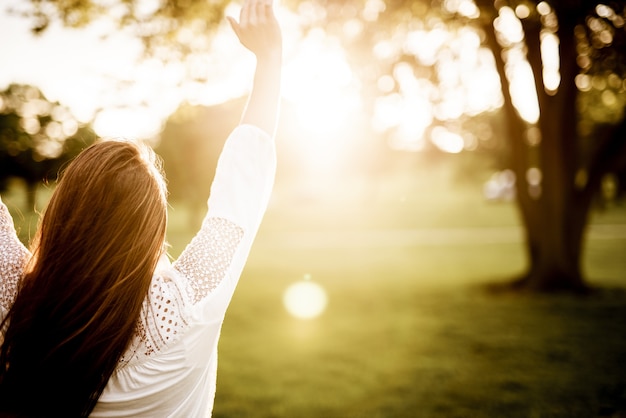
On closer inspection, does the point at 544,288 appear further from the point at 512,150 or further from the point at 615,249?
the point at 615,249

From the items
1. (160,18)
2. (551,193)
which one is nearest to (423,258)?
(551,193)

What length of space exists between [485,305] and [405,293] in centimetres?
206

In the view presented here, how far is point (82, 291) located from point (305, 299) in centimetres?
1062

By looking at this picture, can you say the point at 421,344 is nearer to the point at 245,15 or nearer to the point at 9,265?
the point at 245,15

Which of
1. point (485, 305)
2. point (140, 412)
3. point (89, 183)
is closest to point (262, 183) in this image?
point (89, 183)

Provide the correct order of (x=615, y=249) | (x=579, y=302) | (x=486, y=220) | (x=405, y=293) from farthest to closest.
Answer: (x=486, y=220) < (x=615, y=249) < (x=405, y=293) < (x=579, y=302)

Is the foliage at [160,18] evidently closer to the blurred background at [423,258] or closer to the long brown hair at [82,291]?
the blurred background at [423,258]

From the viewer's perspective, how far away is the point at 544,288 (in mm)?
11250

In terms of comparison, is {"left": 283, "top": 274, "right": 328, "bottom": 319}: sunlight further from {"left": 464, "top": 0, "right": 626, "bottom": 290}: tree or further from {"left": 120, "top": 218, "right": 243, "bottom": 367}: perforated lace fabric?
{"left": 120, "top": 218, "right": 243, "bottom": 367}: perforated lace fabric

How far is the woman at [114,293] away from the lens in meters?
1.27

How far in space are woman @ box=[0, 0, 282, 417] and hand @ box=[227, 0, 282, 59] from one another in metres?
0.45

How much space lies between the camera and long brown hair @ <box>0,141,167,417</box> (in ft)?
4.15

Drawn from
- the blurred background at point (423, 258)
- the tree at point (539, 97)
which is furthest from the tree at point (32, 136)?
the tree at point (539, 97)

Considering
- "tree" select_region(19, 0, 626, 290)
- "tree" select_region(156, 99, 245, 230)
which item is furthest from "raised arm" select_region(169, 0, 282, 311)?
"tree" select_region(156, 99, 245, 230)
